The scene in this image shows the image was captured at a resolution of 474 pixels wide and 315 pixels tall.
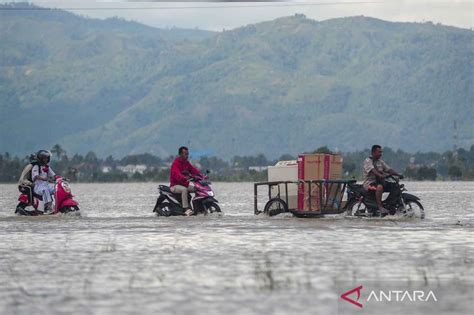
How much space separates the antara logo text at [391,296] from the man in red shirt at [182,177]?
1617cm

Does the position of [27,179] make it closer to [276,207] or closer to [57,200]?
[57,200]

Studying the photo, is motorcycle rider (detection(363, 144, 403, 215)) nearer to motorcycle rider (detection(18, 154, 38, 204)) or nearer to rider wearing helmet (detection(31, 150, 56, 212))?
rider wearing helmet (detection(31, 150, 56, 212))

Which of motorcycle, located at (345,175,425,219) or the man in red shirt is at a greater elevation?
the man in red shirt

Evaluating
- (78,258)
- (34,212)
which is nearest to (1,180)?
(34,212)

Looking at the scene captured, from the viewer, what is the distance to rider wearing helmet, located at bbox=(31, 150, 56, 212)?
94.7 feet

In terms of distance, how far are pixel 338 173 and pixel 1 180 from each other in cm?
16739

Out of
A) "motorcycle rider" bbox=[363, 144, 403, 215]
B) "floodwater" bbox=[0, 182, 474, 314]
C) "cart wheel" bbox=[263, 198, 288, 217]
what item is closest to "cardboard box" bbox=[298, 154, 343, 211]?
"cart wheel" bbox=[263, 198, 288, 217]

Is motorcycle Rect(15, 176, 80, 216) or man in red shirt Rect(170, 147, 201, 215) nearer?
man in red shirt Rect(170, 147, 201, 215)

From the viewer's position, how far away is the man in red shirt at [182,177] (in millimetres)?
28516

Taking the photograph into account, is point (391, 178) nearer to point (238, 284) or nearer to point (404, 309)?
point (238, 284)

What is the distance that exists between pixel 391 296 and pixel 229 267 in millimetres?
3564

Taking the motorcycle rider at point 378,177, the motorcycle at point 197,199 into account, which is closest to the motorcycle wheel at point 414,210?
the motorcycle rider at point 378,177

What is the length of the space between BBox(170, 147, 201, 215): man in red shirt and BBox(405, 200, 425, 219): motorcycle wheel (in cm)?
465

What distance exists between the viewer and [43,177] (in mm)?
28969
